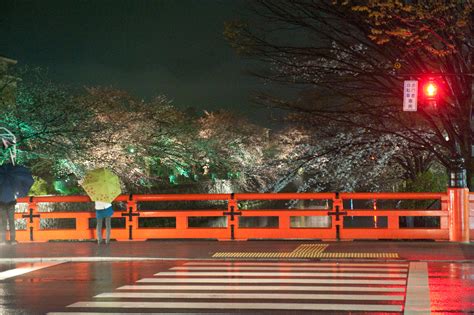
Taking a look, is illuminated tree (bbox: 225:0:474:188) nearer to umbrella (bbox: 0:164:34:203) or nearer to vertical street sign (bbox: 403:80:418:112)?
vertical street sign (bbox: 403:80:418:112)

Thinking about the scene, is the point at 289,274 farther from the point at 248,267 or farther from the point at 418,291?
the point at 418,291

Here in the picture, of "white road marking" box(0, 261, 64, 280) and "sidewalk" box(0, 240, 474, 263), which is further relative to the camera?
"sidewalk" box(0, 240, 474, 263)

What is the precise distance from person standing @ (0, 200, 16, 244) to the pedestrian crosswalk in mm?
6111

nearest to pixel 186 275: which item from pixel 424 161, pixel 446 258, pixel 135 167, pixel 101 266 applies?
pixel 101 266

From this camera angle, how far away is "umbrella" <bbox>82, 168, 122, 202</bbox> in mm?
18641

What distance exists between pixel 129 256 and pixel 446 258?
6561 mm

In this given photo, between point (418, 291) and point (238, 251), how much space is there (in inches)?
263

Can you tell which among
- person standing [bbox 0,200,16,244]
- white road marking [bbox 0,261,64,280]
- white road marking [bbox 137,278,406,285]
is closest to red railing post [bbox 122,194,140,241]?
person standing [bbox 0,200,16,244]

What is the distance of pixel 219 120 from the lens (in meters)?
91.8

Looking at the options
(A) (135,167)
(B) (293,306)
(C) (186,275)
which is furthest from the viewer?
(A) (135,167)

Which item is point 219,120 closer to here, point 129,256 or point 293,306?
point 129,256

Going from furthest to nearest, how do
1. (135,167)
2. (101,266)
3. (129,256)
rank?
(135,167), (129,256), (101,266)

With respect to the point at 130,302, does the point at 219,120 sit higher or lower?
higher

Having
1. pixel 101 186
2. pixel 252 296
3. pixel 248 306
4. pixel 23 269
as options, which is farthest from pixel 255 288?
pixel 101 186
